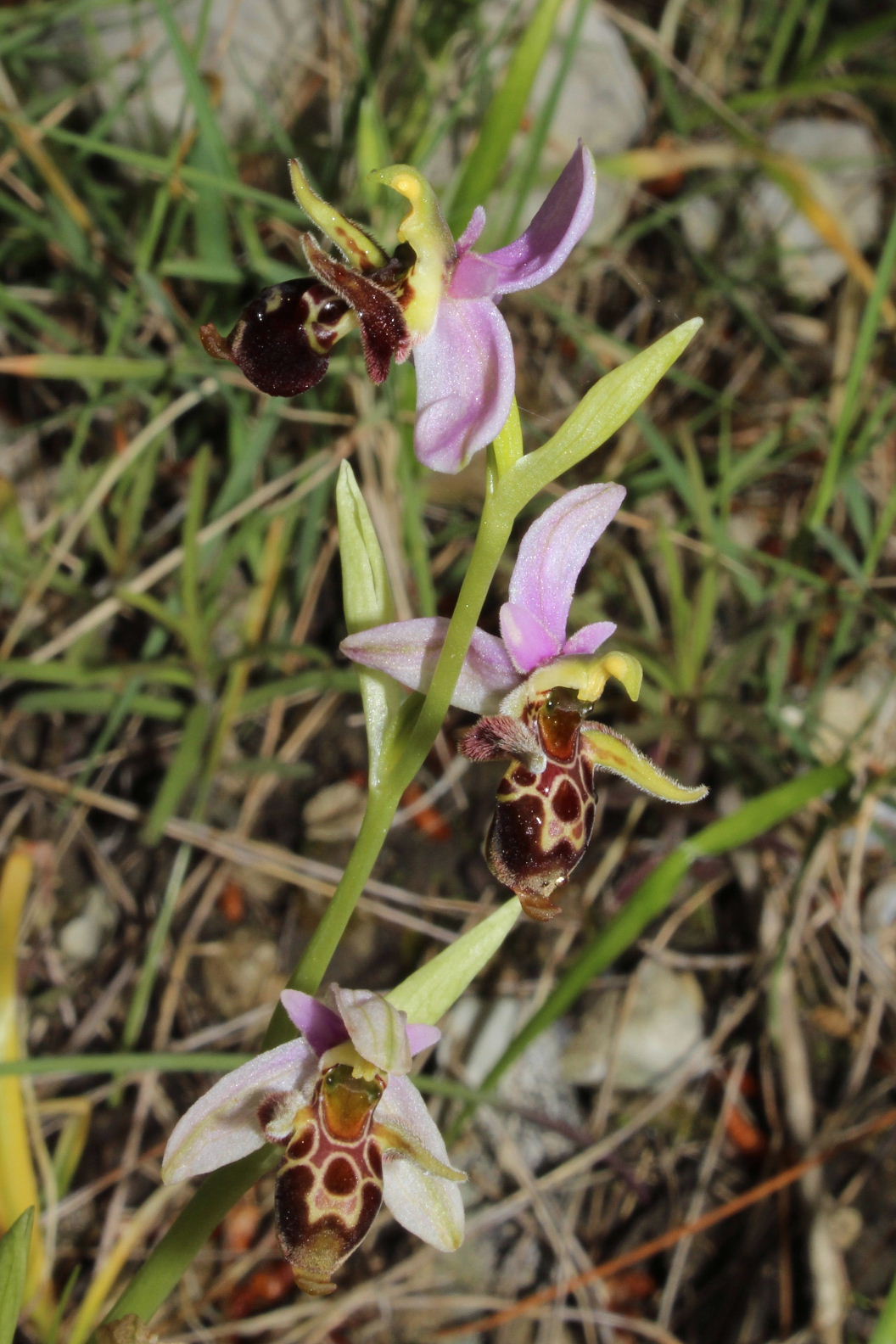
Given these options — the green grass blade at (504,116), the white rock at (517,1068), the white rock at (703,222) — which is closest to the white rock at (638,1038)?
the white rock at (517,1068)

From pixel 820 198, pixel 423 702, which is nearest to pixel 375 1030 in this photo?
pixel 423 702

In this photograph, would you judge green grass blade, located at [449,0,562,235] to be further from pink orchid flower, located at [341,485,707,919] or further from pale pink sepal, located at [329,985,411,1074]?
pale pink sepal, located at [329,985,411,1074]

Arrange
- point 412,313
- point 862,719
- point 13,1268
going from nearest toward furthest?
1. point 13,1268
2. point 412,313
3. point 862,719

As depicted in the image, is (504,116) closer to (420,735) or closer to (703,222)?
(420,735)

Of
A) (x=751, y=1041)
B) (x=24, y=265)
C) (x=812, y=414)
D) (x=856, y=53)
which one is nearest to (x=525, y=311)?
(x=812, y=414)

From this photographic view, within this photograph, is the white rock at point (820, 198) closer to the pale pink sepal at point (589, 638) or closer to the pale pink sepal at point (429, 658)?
the pale pink sepal at point (589, 638)
